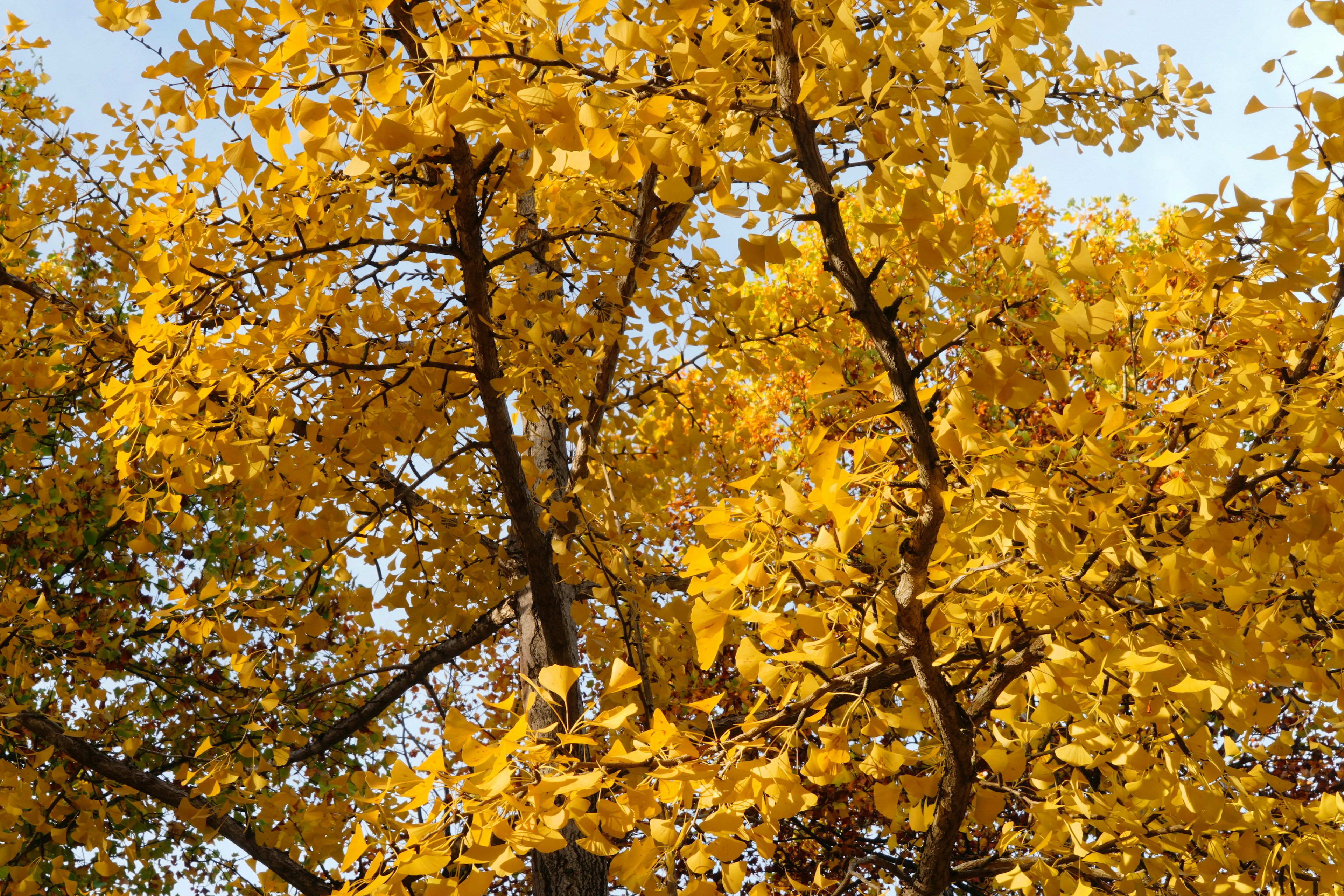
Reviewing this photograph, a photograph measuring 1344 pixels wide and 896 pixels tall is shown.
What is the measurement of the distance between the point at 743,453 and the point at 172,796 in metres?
2.72

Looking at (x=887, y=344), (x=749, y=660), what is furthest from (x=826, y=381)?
(x=749, y=660)

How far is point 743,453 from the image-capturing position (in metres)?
2.83

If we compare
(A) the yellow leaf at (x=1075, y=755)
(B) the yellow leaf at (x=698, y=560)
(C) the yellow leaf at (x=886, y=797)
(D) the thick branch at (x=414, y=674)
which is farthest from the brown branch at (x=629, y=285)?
(A) the yellow leaf at (x=1075, y=755)

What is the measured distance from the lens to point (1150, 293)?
1.88 metres

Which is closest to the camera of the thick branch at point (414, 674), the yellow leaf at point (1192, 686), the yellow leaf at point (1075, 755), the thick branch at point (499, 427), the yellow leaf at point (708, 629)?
the yellow leaf at point (708, 629)

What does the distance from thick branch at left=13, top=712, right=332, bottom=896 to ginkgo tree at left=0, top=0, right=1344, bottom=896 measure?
0.02m

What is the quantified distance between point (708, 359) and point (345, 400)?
220 cm

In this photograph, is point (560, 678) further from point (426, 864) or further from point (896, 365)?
point (896, 365)

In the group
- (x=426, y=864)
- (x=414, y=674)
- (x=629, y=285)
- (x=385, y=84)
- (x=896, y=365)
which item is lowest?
(x=426, y=864)

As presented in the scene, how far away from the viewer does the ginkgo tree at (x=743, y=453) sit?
4.80 ft

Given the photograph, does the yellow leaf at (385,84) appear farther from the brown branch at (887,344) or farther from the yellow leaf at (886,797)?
the yellow leaf at (886,797)

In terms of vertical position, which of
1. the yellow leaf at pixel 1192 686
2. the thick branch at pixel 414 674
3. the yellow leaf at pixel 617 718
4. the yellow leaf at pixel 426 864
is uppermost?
the thick branch at pixel 414 674

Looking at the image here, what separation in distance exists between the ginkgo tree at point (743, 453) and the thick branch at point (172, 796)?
0.02 meters

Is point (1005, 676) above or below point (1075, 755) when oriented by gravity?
above
